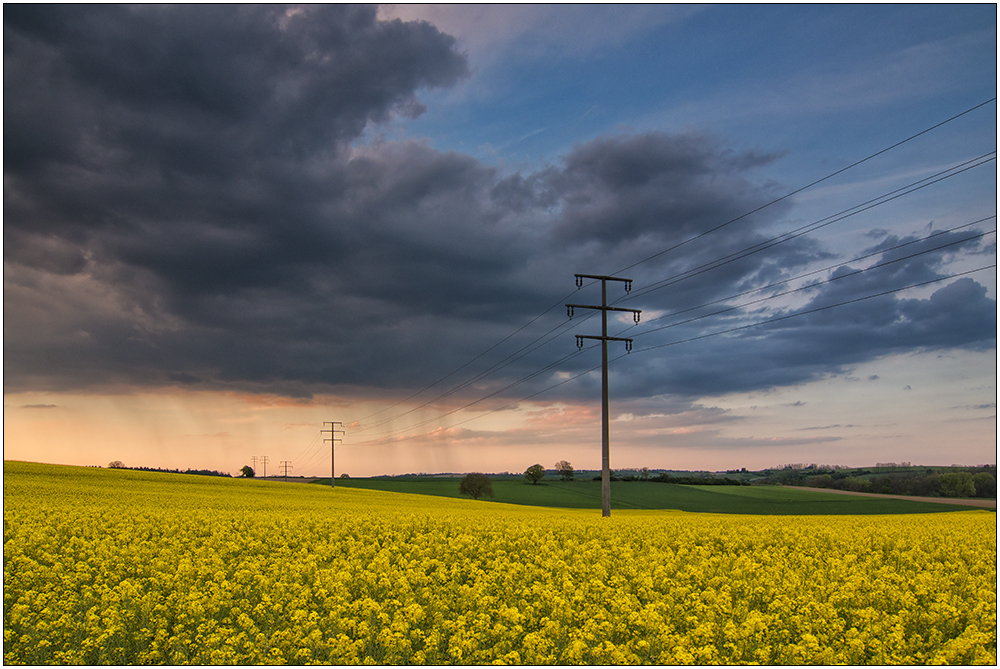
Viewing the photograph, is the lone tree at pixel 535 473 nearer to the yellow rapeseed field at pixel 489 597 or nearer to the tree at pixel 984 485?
the tree at pixel 984 485

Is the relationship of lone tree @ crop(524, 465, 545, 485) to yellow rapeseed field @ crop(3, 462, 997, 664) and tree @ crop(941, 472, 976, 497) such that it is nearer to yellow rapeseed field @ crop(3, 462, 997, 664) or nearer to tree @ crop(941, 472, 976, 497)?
tree @ crop(941, 472, 976, 497)

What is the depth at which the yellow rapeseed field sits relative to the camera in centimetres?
866

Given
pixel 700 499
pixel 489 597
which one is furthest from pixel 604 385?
pixel 700 499

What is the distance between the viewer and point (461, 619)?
912cm

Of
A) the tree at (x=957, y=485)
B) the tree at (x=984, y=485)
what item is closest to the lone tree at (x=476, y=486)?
the tree at (x=957, y=485)

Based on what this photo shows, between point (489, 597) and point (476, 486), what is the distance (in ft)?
310

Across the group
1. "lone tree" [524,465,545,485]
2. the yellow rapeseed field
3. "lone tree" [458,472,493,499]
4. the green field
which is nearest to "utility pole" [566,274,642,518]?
the yellow rapeseed field

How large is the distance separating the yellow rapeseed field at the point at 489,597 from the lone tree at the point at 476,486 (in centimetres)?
8497

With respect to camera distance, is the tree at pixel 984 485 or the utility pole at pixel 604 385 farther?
the tree at pixel 984 485

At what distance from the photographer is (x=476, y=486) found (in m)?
103

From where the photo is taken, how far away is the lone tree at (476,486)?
10150 cm

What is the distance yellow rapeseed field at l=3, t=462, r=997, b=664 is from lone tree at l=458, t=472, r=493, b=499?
279 ft

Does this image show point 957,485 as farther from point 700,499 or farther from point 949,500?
point 700,499

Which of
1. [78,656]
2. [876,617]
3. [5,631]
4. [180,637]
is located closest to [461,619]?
[180,637]
